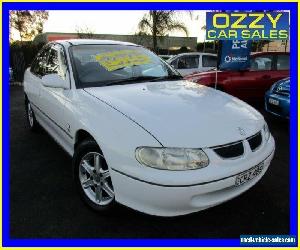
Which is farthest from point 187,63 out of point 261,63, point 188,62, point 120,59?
point 120,59

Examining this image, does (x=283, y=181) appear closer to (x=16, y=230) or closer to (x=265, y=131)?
(x=265, y=131)

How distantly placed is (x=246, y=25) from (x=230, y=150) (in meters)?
2.66

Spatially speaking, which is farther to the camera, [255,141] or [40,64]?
[40,64]

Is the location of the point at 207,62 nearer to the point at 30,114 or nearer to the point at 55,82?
the point at 30,114

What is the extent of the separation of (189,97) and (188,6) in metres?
0.95

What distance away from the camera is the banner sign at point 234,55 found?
5648mm

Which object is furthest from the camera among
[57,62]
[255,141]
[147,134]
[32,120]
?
[32,120]

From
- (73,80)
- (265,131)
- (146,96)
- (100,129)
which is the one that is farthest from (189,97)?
(73,80)

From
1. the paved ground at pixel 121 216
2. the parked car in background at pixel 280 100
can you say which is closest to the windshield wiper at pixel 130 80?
the paved ground at pixel 121 216

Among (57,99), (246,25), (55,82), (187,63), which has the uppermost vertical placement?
(246,25)

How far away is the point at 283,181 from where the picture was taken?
3.32 m

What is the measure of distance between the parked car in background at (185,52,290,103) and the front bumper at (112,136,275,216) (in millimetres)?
4323

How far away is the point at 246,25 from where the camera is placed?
436 centimetres

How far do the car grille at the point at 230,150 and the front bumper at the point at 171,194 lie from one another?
3.4 inches
